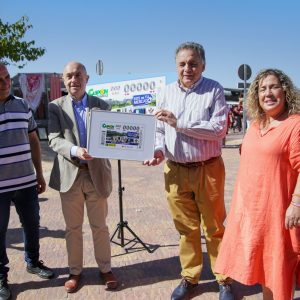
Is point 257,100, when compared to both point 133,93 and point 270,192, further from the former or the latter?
point 133,93

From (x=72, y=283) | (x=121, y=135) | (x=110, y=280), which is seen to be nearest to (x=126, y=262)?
(x=110, y=280)

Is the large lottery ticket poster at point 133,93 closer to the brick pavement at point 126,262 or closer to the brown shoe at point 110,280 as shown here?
the brick pavement at point 126,262

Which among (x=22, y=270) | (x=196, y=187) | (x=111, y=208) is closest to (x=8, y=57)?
(x=111, y=208)

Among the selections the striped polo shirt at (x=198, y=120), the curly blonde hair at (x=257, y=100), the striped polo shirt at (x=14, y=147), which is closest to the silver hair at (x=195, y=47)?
the striped polo shirt at (x=198, y=120)

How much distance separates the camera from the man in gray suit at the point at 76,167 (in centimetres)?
357

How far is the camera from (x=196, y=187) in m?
A: 3.51

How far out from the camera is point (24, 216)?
386 cm

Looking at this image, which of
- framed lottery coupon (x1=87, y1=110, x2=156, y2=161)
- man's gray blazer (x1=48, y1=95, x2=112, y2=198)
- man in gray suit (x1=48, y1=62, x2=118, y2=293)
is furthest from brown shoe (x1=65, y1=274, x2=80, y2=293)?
framed lottery coupon (x1=87, y1=110, x2=156, y2=161)

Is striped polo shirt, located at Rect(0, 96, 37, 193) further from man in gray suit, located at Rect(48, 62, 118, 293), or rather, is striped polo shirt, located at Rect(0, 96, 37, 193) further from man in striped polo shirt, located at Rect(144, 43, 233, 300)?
man in striped polo shirt, located at Rect(144, 43, 233, 300)

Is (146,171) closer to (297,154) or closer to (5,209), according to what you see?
(5,209)

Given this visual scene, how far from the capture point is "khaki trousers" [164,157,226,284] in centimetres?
349

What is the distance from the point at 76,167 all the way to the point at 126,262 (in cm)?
142

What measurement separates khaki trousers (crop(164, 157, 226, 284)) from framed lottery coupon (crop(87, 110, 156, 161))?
1.12ft

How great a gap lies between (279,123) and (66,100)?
1.93 metres
